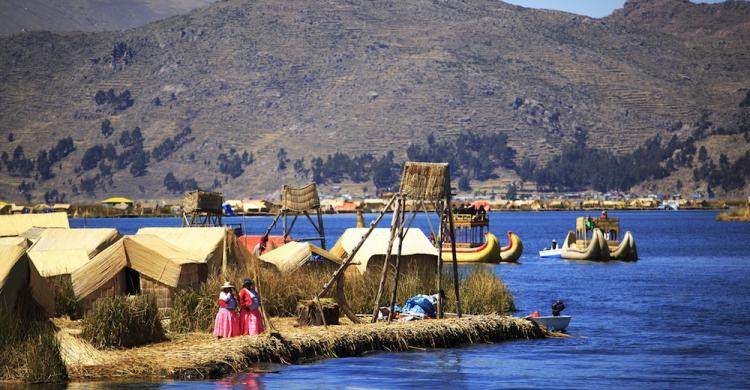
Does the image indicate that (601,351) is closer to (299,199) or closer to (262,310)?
(262,310)

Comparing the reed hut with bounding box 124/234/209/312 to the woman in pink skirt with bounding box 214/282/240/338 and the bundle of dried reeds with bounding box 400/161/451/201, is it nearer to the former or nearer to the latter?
the woman in pink skirt with bounding box 214/282/240/338

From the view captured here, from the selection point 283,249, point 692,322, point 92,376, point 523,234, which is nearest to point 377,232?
point 283,249

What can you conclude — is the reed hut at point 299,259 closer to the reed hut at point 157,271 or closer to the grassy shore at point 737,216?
the reed hut at point 157,271

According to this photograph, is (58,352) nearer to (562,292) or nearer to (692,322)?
(692,322)

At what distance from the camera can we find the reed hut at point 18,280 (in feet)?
84.6

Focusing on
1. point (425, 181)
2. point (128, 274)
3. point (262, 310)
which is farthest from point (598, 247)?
point (262, 310)

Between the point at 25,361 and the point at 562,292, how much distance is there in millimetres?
30047

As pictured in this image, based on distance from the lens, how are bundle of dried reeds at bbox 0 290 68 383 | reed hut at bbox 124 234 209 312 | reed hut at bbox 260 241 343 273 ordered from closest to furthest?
bundle of dried reeds at bbox 0 290 68 383, reed hut at bbox 124 234 209 312, reed hut at bbox 260 241 343 273

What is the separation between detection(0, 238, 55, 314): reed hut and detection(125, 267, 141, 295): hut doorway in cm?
256

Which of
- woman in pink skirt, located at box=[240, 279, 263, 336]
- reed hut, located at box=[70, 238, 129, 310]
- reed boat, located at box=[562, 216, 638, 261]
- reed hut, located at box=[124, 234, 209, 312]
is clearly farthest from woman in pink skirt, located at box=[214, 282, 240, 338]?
reed boat, located at box=[562, 216, 638, 261]

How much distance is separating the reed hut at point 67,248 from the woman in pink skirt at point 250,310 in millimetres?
6835

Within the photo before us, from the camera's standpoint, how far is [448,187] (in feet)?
99.2

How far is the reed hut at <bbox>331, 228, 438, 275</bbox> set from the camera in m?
37.5

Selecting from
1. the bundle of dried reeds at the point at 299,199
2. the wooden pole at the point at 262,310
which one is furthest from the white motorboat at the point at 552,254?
the wooden pole at the point at 262,310
